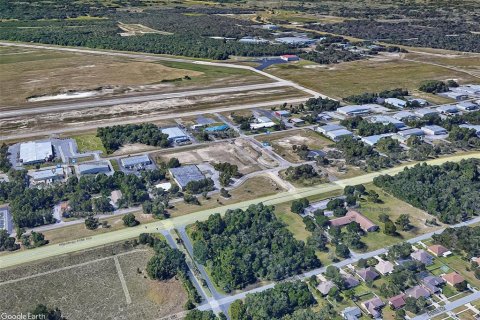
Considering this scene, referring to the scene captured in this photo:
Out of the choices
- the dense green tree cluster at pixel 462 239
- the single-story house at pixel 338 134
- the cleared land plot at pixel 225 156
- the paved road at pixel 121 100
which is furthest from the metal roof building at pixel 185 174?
the paved road at pixel 121 100

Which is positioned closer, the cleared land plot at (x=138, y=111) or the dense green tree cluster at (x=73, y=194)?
the dense green tree cluster at (x=73, y=194)

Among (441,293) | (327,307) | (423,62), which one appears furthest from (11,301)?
(423,62)

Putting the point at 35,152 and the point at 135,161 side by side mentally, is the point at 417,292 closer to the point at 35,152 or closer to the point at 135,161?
the point at 135,161

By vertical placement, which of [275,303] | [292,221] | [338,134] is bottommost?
[292,221]

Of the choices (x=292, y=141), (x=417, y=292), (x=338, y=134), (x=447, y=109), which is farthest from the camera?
(x=447, y=109)

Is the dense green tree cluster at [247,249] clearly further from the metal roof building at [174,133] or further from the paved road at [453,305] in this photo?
the metal roof building at [174,133]

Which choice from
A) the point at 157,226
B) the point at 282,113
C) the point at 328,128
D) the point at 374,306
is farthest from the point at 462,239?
the point at 282,113

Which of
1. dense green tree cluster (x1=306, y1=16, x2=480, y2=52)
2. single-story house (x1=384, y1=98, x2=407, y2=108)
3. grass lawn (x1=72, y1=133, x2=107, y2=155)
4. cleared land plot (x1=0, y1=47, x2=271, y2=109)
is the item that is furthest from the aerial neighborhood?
dense green tree cluster (x1=306, y1=16, x2=480, y2=52)
